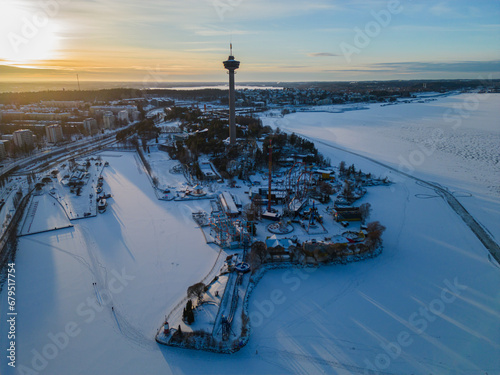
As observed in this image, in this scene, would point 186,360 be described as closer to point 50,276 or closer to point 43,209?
point 50,276

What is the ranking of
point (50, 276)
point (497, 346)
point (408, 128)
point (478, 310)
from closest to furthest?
point (497, 346) < point (478, 310) < point (50, 276) < point (408, 128)

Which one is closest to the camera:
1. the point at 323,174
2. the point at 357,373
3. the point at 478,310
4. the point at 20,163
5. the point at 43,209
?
the point at 357,373

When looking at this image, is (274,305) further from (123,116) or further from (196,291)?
(123,116)

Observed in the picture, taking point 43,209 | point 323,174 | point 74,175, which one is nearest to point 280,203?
point 323,174

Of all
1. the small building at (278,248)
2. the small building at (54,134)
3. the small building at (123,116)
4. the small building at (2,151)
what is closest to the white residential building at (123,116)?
the small building at (123,116)

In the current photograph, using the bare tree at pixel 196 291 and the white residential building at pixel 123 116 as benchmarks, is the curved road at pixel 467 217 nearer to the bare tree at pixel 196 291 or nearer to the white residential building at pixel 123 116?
the bare tree at pixel 196 291

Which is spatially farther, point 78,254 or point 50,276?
point 78,254
